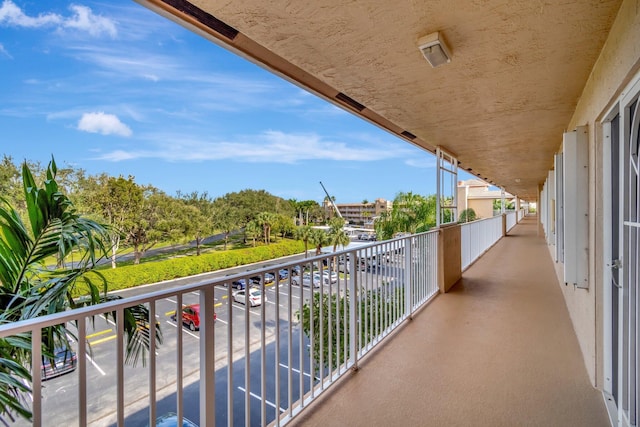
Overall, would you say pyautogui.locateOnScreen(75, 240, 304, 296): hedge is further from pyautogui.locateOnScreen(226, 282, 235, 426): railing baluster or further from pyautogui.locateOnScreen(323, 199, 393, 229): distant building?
pyautogui.locateOnScreen(323, 199, 393, 229): distant building

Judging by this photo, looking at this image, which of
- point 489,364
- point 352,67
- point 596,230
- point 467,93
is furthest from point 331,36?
point 489,364

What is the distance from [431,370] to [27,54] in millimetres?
11948

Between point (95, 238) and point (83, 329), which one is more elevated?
point (95, 238)

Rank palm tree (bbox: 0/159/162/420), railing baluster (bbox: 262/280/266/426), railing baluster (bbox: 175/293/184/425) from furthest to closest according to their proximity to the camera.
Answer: railing baluster (bbox: 262/280/266/426)
palm tree (bbox: 0/159/162/420)
railing baluster (bbox: 175/293/184/425)

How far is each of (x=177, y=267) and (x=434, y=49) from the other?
3049 millimetres

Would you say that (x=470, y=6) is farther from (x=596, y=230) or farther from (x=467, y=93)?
(x=596, y=230)

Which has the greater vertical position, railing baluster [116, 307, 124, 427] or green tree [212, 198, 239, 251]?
green tree [212, 198, 239, 251]

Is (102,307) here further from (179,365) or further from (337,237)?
(337,237)

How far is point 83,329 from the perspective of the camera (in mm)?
996

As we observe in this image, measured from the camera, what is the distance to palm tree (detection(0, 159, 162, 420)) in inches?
54.0

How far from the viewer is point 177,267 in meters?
3.34

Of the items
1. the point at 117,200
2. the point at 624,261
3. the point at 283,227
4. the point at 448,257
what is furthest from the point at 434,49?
the point at 283,227

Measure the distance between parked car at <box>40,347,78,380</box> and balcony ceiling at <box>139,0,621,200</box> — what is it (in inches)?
66.7

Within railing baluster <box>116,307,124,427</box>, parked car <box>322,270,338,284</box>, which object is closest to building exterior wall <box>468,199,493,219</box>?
parked car <box>322,270,338,284</box>
